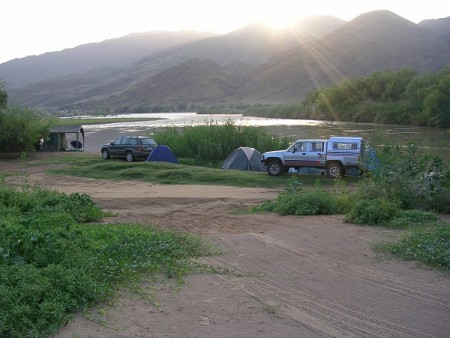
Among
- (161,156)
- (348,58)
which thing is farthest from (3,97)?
(348,58)

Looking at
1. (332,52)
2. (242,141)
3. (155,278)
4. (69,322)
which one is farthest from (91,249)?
(332,52)

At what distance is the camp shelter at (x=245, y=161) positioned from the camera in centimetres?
2928

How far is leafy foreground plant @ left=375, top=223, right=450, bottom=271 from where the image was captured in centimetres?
928

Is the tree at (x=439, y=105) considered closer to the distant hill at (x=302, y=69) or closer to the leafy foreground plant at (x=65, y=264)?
the leafy foreground plant at (x=65, y=264)

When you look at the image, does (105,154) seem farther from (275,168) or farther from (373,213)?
(373,213)

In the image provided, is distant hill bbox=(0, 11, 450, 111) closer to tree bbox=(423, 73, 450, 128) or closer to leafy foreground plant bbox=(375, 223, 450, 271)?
tree bbox=(423, 73, 450, 128)

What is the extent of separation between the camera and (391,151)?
16.5m

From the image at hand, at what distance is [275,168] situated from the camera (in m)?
25.2

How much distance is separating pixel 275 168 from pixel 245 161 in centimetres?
435

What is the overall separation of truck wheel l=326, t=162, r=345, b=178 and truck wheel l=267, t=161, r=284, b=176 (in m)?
2.12

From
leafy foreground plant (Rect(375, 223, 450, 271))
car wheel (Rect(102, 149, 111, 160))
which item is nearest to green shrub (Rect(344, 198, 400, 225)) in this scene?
leafy foreground plant (Rect(375, 223, 450, 271))

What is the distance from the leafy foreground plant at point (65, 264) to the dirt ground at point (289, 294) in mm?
297

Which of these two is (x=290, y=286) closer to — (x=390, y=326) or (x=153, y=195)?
(x=390, y=326)

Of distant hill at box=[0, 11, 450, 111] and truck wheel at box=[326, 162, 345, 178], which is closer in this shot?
truck wheel at box=[326, 162, 345, 178]
